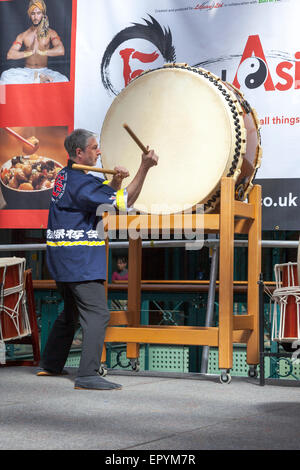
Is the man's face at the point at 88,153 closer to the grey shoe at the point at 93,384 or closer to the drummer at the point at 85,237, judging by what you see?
the drummer at the point at 85,237

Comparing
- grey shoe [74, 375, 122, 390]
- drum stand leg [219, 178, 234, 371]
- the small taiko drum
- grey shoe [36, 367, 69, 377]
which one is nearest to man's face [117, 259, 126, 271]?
the small taiko drum

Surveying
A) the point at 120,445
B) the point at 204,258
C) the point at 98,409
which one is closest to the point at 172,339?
the point at 98,409

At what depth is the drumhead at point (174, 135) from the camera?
426 centimetres

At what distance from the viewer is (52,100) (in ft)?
18.1

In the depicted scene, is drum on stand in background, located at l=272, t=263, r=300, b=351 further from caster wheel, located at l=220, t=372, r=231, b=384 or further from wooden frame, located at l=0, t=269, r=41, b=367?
wooden frame, located at l=0, t=269, r=41, b=367

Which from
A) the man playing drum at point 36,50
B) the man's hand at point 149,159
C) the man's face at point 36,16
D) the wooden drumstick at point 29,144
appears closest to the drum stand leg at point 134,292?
the man's hand at point 149,159

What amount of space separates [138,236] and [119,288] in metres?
1.18

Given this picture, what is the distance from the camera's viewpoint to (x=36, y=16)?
A: 570 centimetres

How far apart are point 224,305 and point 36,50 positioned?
99.7 inches

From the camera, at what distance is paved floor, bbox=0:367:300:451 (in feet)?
8.21

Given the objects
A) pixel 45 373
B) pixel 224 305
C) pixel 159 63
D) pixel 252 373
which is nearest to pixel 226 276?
pixel 224 305

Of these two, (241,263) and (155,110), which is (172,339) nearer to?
(155,110)

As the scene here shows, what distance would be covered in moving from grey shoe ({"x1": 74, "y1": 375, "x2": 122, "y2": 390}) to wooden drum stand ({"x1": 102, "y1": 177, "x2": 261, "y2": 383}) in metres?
0.47

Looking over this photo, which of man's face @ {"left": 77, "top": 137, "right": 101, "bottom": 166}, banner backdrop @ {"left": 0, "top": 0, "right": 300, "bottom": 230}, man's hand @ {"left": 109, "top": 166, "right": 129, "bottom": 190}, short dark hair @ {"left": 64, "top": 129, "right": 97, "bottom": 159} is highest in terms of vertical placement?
banner backdrop @ {"left": 0, "top": 0, "right": 300, "bottom": 230}
